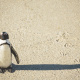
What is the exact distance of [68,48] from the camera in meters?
4.95

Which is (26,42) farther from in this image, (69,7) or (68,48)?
(69,7)

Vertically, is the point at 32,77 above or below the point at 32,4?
below

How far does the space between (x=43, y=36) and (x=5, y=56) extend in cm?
221

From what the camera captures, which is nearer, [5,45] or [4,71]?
[5,45]

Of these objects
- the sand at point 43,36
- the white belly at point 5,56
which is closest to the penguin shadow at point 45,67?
the sand at point 43,36

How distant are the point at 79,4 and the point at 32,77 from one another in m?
5.03

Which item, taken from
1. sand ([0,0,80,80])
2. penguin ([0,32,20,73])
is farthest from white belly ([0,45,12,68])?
sand ([0,0,80,80])

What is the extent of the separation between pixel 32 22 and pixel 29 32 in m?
0.69

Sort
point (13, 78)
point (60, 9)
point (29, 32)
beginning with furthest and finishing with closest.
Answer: point (60, 9)
point (29, 32)
point (13, 78)

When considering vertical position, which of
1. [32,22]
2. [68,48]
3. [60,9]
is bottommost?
[68,48]

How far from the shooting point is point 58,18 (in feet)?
20.5

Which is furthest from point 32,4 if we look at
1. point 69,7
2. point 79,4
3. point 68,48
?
point 68,48

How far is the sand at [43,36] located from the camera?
4.14 metres

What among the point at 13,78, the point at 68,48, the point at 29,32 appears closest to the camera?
the point at 13,78
